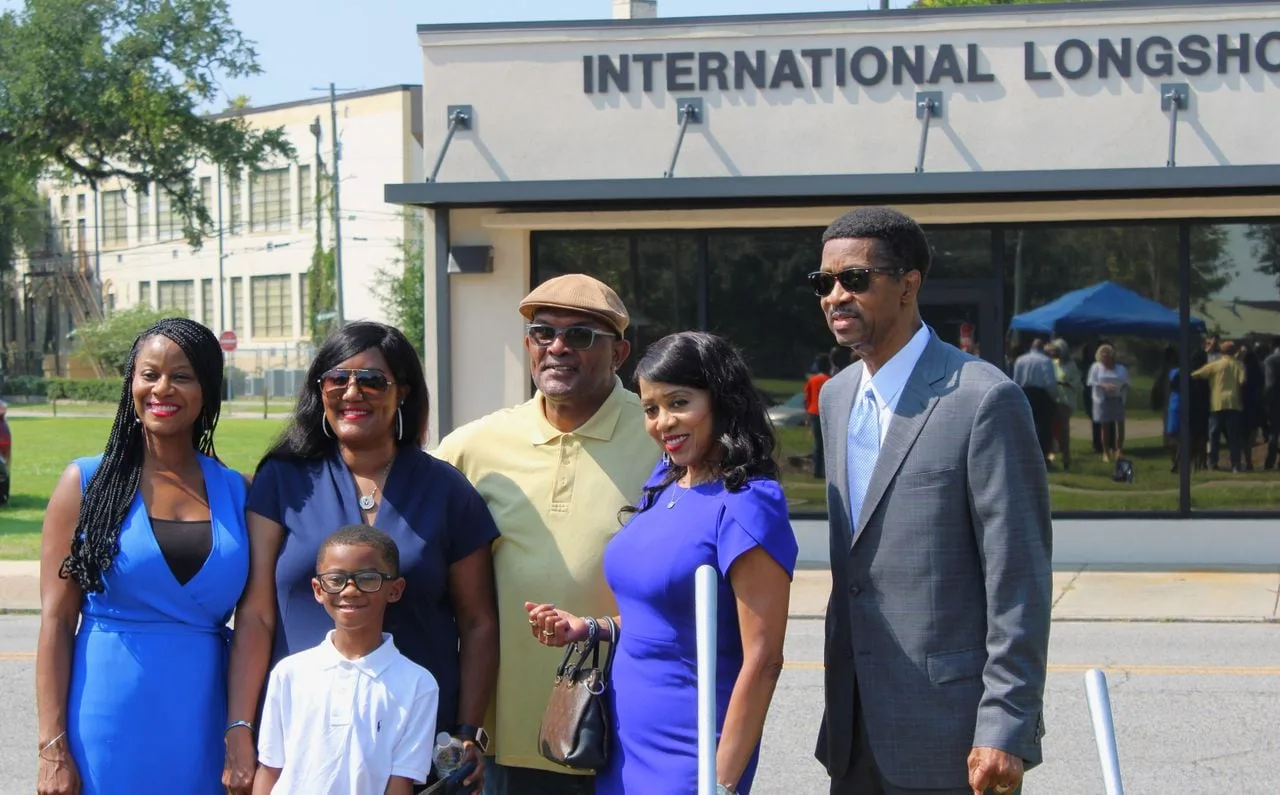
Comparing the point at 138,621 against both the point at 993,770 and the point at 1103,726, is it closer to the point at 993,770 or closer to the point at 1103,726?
the point at 993,770

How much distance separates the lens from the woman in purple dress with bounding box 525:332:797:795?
325cm

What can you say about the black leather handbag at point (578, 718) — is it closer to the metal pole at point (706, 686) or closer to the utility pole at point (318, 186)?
the metal pole at point (706, 686)

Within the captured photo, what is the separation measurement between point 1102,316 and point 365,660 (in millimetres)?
11340

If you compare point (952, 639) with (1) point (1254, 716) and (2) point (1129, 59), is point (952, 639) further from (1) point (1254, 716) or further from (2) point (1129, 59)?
(2) point (1129, 59)

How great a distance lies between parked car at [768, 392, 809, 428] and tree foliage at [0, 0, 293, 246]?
18.2 metres

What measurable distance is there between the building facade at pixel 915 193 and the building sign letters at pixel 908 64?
0.02m

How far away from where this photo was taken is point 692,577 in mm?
3270

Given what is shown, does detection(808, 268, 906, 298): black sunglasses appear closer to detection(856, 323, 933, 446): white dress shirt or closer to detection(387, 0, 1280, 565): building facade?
detection(856, 323, 933, 446): white dress shirt

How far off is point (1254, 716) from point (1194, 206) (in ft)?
21.8

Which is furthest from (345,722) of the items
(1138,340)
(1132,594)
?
(1138,340)

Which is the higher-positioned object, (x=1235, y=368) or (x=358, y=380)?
(x=358, y=380)

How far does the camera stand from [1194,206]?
13.2 metres

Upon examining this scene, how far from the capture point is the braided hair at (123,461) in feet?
11.7

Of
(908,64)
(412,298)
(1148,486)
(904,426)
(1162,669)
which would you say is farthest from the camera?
(412,298)
